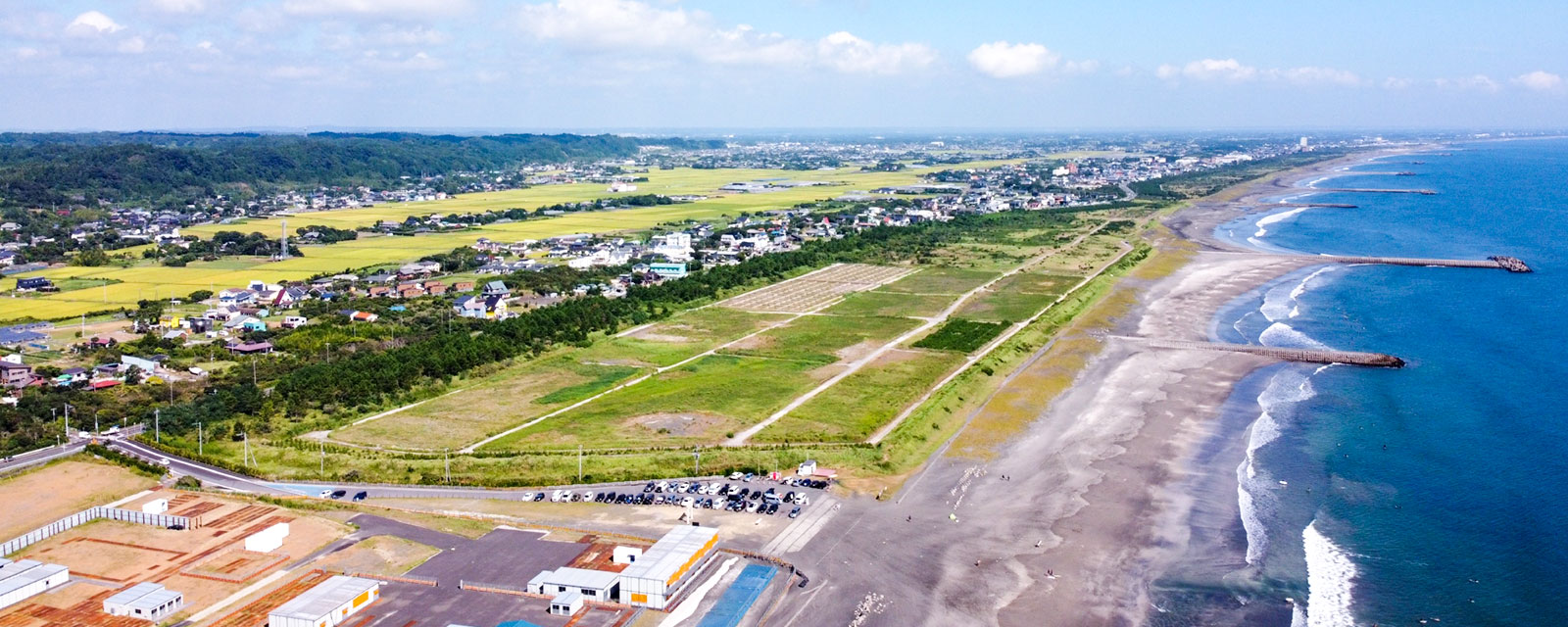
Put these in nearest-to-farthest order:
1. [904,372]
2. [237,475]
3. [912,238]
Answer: [237,475]
[904,372]
[912,238]

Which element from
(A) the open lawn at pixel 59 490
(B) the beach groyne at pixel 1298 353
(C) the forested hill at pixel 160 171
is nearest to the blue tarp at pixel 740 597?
(A) the open lawn at pixel 59 490

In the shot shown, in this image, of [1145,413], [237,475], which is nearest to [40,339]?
[237,475]

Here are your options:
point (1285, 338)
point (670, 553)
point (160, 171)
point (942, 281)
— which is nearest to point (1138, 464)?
point (670, 553)

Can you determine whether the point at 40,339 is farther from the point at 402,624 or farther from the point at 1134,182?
the point at 1134,182

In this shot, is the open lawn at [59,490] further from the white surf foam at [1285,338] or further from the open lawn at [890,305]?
the white surf foam at [1285,338]

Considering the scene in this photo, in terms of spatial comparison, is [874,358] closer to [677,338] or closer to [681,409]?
[677,338]
